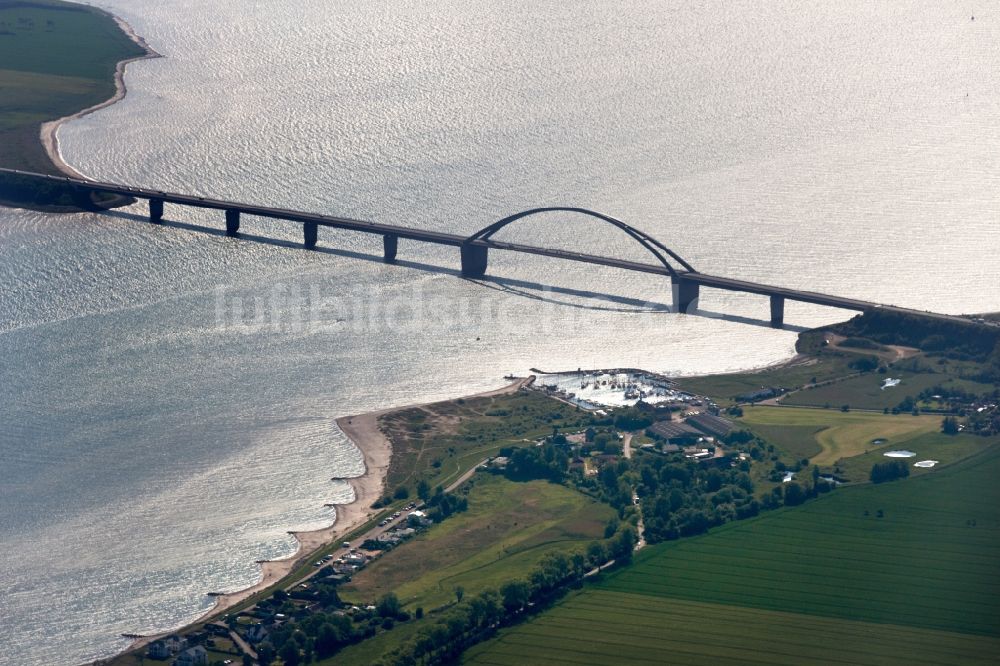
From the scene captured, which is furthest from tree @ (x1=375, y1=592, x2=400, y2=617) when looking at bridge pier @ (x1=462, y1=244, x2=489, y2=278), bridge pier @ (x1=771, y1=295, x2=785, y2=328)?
bridge pier @ (x1=462, y1=244, x2=489, y2=278)

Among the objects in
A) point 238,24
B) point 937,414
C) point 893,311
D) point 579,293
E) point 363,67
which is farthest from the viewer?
point 238,24

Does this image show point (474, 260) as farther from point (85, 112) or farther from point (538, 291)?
point (85, 112)

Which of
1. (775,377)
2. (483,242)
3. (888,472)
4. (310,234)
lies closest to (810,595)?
(888,472)

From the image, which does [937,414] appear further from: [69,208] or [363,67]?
[363,67]

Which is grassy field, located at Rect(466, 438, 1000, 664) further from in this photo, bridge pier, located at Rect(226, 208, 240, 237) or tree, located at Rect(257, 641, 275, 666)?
bridge pier, located at Rect(226, 208, 240, 237)

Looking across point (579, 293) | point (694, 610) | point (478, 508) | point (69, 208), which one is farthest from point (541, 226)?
point (694, 610)

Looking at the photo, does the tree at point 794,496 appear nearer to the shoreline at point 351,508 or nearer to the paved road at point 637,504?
the paved road at point 637,504

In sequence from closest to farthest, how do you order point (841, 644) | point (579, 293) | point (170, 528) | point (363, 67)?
point (841, 644)
point (170, 528)
point (579, 293)
point (363, 67)
